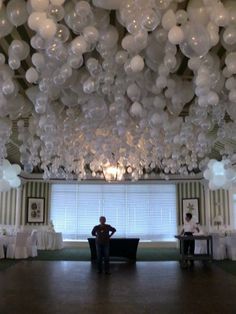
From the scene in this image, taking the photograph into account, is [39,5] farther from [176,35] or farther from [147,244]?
[147,244]

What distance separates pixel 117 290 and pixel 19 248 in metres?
6.22

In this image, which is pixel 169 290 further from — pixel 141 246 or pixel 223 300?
pixel 141 246

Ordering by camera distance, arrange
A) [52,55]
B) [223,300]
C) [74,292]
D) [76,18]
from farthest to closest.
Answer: [74,292] < [223,300] < [52,55] < [76,18]

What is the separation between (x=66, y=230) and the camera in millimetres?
17531

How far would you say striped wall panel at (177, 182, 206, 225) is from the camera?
16906 millimetres

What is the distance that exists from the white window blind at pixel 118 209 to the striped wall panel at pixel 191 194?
0.24m

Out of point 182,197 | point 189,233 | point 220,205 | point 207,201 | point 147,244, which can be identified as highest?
point 182,197

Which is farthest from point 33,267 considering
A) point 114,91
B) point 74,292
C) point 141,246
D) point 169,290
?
point 141,246

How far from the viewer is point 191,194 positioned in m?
17.4

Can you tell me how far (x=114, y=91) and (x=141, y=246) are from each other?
39.9 ft

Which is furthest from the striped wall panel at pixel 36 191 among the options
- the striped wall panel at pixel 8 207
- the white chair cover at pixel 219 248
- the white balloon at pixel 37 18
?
the white balloon at pixel 37 18

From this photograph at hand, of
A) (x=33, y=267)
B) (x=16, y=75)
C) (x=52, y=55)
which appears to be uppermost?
(x=16, y=75)

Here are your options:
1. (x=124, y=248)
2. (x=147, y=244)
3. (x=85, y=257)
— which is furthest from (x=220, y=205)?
(x=85, y=257)

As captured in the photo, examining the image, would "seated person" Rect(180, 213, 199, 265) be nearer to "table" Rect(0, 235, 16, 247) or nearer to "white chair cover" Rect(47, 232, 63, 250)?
"table" Rect(0, 235, 16, 247)
